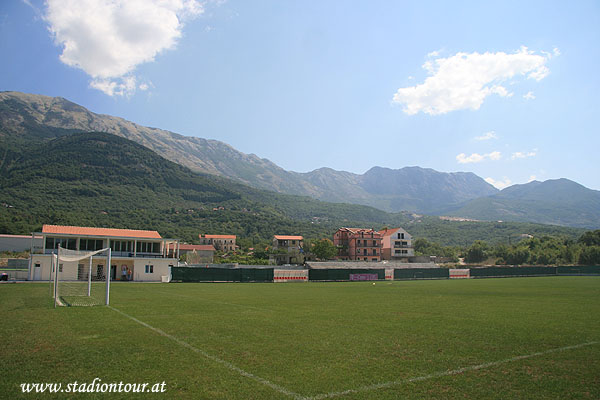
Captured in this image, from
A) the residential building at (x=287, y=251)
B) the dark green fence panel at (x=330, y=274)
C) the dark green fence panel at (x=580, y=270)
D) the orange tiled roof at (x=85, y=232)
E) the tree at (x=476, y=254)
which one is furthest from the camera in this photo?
the tree at (x=476, y=254)

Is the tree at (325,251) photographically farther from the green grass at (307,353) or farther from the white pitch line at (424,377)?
the white pitch line at (424,377)

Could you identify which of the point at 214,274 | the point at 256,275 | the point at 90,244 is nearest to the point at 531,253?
the point at 256,275

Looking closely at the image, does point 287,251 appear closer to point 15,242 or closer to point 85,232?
point 15,242

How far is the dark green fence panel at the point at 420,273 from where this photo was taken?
60.3 m

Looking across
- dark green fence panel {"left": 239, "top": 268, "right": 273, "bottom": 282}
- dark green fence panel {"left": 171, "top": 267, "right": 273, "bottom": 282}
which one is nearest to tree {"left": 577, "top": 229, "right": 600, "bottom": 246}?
dark green fence panel {"left": 239, "top": 268, "right": 273, "bottom": 282}

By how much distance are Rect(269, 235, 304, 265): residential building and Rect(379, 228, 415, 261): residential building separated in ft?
78.5

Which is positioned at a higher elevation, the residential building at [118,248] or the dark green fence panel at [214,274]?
the residential building at [118,248]

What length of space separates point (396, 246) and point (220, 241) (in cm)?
6472

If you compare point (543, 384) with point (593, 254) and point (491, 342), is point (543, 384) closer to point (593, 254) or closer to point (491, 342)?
point (491, 342)

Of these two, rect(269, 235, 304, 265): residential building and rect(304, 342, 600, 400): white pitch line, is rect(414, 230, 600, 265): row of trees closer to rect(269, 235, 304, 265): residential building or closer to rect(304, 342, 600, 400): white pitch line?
rect(269, 235, 304, 265): residential building

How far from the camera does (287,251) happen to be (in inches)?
4530

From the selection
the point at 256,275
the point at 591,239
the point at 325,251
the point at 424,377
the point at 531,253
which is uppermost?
the point at 591,239

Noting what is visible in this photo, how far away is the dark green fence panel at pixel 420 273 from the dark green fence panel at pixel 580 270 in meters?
23.8

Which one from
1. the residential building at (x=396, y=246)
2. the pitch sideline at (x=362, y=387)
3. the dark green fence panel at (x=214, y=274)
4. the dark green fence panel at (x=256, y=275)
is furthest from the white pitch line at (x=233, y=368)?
the residential building at (x=396, y=246)
